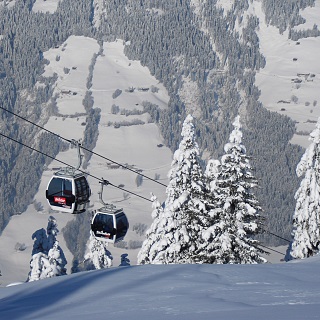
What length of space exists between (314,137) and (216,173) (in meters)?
5.51

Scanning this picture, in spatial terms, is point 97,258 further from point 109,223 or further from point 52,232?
point 109,223

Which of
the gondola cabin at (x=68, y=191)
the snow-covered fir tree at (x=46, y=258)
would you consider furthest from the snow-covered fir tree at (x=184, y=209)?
the snow-covered fir tree at (x=46, y=258)

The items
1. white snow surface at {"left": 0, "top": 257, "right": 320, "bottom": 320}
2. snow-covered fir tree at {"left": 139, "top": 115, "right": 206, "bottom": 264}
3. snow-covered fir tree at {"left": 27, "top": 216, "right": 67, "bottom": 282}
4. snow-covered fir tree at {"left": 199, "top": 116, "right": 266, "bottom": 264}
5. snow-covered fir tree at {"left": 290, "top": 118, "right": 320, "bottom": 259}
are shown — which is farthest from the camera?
snow-covered fir tree at {"left": 27, "top": 216, "right": 67, "bottom": 282}

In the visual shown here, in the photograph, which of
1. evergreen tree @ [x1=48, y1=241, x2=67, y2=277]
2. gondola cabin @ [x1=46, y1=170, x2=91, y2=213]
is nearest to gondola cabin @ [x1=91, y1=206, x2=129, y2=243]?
gondola cabin @ [x1=46, y1=170, x2=91, y2=213]

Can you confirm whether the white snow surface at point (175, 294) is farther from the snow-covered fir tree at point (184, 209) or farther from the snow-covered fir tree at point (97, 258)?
the snow-covered fir tree at point (97, 258)

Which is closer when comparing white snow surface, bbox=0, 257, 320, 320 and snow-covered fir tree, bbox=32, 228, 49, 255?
white snow surface, bbox=0, 257, 320, 320

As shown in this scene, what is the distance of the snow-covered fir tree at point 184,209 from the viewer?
26.4 meters

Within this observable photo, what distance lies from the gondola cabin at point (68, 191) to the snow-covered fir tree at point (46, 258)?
16.3 meters

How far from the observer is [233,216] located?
25297mm

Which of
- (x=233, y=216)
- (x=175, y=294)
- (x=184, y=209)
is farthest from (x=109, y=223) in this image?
(x=175, y=294)

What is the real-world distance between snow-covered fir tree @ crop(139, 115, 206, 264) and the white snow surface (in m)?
11.4

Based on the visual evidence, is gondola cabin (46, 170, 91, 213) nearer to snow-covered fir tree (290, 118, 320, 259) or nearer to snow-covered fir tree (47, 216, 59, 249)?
snow-covered fir tree (290, 118, 320, 259)

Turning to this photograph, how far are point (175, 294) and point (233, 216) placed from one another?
13.5m

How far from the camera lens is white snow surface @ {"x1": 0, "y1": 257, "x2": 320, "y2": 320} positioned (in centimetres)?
1070
